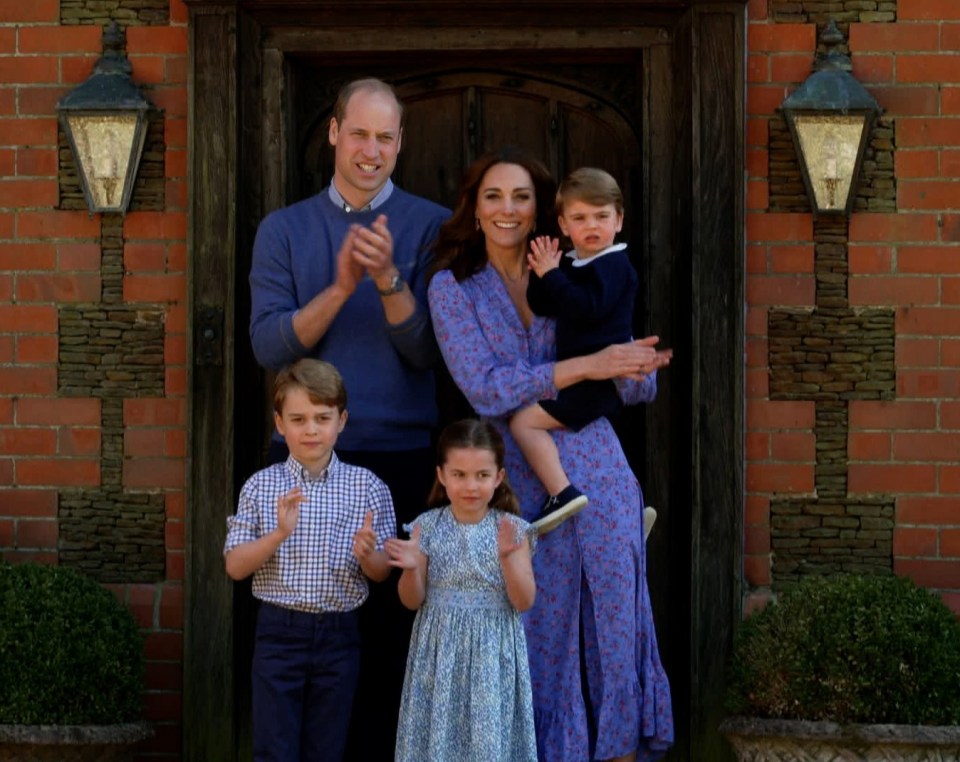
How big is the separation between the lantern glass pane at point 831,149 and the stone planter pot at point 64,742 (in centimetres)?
263

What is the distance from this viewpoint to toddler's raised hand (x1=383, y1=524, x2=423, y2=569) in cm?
443

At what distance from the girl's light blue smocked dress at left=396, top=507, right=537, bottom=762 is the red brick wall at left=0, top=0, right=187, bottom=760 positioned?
1292 millimetres

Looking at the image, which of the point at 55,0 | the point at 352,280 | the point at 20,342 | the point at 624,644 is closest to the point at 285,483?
the point at 352,280

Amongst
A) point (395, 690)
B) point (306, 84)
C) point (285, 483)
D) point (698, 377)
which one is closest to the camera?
point (285, 483)

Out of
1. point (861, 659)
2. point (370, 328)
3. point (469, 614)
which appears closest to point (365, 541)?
point (469, 614)

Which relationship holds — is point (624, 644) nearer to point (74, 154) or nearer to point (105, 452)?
point (105, 452)

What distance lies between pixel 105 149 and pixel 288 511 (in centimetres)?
166

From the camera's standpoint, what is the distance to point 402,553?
14.5ft

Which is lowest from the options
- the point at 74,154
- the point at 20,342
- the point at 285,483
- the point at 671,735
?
the point at 671,735

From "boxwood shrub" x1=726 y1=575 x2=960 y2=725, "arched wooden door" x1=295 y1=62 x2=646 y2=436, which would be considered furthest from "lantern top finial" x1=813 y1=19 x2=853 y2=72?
"boxwood shrub" x1=726 y1=575 x2=960 y2=725

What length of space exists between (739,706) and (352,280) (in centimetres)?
166

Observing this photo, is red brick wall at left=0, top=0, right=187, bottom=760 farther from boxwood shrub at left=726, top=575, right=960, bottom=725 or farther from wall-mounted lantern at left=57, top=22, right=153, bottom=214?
boxwood shrub at left=726, top=575, right=960, bottom=725

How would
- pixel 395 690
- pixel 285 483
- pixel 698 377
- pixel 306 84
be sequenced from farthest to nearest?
pixel 306 84 < pixel 698 377 < pixel 395 690 < pixel 285 483

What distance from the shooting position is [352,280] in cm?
461
